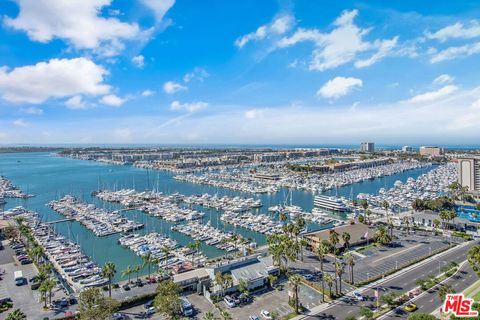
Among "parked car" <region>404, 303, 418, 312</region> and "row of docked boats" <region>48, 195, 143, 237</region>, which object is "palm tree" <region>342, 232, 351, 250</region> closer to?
"parked car" <region>404, 303, 418, 312</region>

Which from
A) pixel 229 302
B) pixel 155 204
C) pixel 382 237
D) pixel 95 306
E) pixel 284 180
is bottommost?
pixel 229 302

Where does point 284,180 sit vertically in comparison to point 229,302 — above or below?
above

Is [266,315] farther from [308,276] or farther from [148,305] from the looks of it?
[148,305]

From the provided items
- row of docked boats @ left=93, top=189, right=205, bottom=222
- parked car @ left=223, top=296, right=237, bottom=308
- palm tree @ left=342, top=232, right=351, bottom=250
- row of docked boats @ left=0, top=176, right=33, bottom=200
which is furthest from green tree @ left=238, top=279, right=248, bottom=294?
row of docked boats @ left=0, top=176, right=33, bottom=200

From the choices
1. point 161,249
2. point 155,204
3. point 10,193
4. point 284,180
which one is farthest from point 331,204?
point 10,193

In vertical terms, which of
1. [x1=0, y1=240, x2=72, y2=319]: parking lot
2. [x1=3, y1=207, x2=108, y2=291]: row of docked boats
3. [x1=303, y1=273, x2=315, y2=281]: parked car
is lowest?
[x1=3, y1=207, x2=108, y2=291]: row of docked boats

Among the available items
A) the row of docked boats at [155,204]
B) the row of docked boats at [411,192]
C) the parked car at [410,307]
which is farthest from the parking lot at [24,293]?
the row of docked boats at [411,192]

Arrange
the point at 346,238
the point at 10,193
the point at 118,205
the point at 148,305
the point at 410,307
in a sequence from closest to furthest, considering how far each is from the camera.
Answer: the point at 410,307 < the point at 148,305 < the point at 346,238 < the point at 118,205 < the point at 10,193
